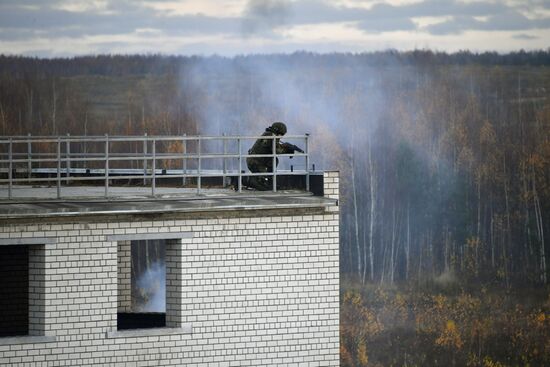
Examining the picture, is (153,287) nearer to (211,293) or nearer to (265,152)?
(265,152)

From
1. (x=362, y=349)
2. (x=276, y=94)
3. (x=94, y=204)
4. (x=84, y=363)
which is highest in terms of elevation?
(x=276, y=94)

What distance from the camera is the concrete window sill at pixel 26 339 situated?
55.6 feet

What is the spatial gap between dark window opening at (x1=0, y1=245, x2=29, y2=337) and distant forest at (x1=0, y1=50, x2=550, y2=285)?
43.3 meters

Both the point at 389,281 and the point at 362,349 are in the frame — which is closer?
the point at 362,349

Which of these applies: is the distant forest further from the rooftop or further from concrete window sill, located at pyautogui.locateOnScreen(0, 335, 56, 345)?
concrete window sill, located at pyautogui.locateOnScreen(0, 335, 56, 345)

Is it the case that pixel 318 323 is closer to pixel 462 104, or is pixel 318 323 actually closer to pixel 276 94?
pixel 276 94

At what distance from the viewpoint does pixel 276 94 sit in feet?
222

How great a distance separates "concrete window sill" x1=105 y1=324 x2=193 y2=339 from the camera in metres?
17.5

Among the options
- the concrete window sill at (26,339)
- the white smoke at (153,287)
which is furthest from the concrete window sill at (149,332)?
the white smoke at (153,287)

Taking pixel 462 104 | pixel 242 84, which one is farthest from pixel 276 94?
pixel 462 104

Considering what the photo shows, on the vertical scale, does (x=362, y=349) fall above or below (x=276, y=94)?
below

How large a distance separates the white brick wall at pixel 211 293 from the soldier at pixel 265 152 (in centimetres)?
140

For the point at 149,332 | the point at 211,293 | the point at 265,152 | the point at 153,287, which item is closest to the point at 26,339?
the point at 149,332

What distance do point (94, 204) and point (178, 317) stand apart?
2168mm
